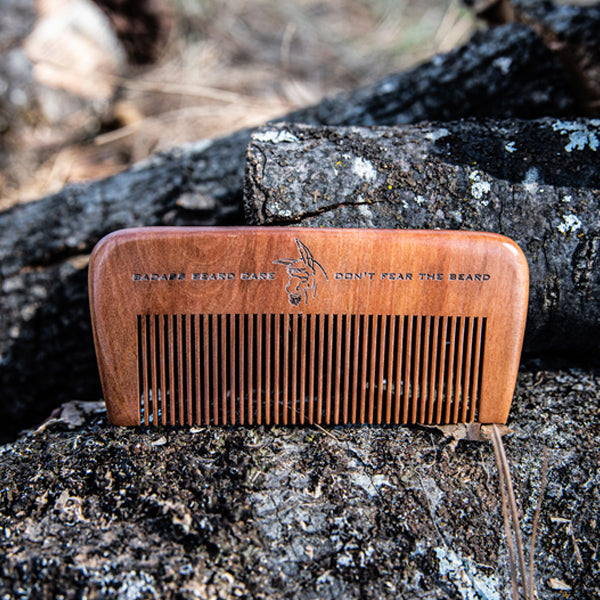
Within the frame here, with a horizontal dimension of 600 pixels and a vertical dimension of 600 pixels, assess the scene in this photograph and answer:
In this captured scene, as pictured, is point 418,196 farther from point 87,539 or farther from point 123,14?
point 123,14

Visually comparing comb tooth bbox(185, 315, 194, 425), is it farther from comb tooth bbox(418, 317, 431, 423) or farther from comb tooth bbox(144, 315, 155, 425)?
comb tooth bbox(418, 317, 431, 423)

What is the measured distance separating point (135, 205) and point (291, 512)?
1990 millimetres

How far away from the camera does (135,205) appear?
2838 mm

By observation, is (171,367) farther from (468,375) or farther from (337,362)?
(468,375)

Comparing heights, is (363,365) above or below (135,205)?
below

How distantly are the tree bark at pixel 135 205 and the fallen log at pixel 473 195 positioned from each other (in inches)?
30.9

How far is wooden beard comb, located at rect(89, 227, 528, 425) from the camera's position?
1728 millimetres

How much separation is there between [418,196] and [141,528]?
1536mm

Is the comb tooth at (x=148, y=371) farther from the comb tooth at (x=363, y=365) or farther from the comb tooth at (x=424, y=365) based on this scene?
the comb tooth at (x=424, y=365)

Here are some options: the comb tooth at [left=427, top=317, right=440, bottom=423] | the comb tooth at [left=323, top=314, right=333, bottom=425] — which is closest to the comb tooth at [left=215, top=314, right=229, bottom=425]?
the comb tooth at [left=323, top=314, right=333, bottom=425]

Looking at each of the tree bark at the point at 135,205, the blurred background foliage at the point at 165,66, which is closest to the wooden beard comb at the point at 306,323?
the tree bark at the point at 135,205

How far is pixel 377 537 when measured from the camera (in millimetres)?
1503

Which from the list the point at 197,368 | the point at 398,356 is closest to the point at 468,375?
the point at 398,356

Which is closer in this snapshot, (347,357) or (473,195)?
(347,357)
